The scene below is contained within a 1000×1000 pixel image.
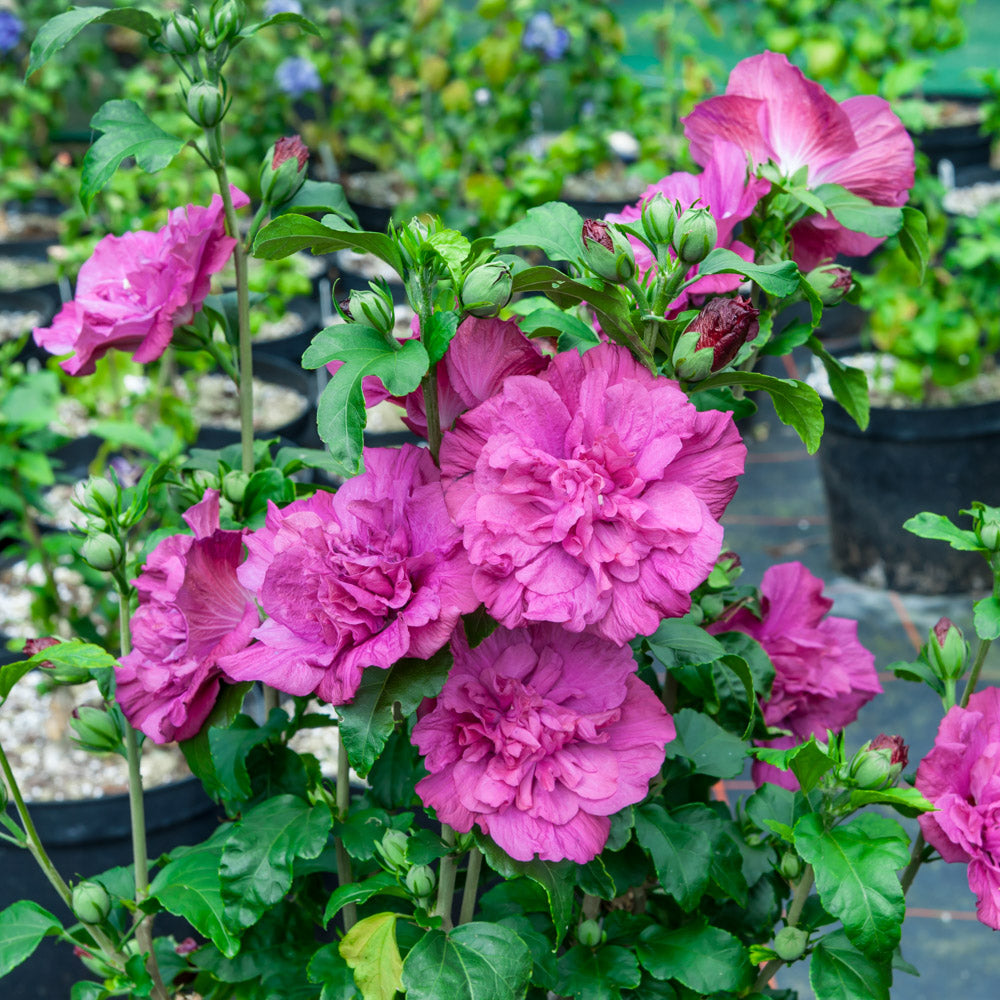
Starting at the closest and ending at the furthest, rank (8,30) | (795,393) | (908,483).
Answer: (795,393) → (908,483) → (8,30)

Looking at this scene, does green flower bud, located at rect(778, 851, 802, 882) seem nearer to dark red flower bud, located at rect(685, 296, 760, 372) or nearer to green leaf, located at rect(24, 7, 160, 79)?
dark red flower bud, located at rect(685, 296, 760, 372)

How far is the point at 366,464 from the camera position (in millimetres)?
673

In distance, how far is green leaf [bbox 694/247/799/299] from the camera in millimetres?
669

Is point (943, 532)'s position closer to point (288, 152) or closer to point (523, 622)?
point (523, 622)

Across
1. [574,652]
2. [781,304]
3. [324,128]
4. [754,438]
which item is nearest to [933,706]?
[754,438]

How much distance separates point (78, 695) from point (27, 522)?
0.28 meters

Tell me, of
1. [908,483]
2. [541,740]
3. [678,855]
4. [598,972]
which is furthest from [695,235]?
[908,483]

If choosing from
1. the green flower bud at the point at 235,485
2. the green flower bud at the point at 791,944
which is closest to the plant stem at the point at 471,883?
the green flower bud at the point at 791,944

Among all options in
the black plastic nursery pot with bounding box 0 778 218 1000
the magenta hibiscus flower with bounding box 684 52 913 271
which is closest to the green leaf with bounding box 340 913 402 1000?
the magenta hibiscus flower with bounding box 684 52 913 271

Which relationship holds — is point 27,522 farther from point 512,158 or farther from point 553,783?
point 512,158

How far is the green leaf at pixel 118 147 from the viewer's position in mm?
825

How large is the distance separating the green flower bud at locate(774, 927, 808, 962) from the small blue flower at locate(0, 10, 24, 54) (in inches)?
165

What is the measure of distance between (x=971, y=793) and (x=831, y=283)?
14.4 inches

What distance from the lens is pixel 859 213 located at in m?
0.82
